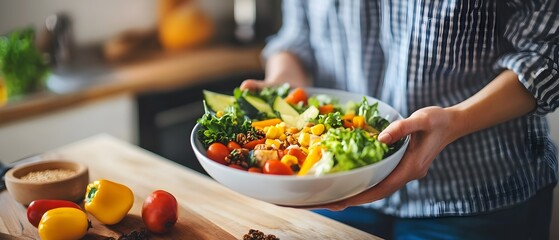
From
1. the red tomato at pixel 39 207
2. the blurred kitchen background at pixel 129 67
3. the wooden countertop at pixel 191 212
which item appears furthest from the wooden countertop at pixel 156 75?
the red tomato at pixel 39 207

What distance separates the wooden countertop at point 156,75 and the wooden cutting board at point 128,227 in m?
0.87

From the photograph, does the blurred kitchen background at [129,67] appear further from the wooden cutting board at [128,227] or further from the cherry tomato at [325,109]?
the cherry tomato at [325,109]

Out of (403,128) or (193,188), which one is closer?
(403,128)

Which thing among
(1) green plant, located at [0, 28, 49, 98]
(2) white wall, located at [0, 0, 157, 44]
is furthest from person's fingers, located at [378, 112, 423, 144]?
(2) white wall, located at [0, 0, 157, 44]

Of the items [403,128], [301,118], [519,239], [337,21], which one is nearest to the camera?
[403,128]

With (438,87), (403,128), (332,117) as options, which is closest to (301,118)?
(332,117)

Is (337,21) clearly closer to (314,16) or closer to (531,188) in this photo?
(314,16)

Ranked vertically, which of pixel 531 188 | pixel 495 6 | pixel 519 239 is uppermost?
pixel 495 6

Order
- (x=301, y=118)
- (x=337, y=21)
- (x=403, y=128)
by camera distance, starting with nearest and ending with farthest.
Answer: (x=403, y=128), (x=301, y=118), (x=337, y=21)

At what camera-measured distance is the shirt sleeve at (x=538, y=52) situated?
3.60 ft

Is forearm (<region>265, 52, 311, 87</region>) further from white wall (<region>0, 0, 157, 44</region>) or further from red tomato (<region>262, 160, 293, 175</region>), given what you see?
white wall (<region>0, 0, 157, 44</region>)

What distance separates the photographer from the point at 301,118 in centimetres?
111

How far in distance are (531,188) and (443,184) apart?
18 centimetres

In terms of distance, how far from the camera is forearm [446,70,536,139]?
3.59 ft
